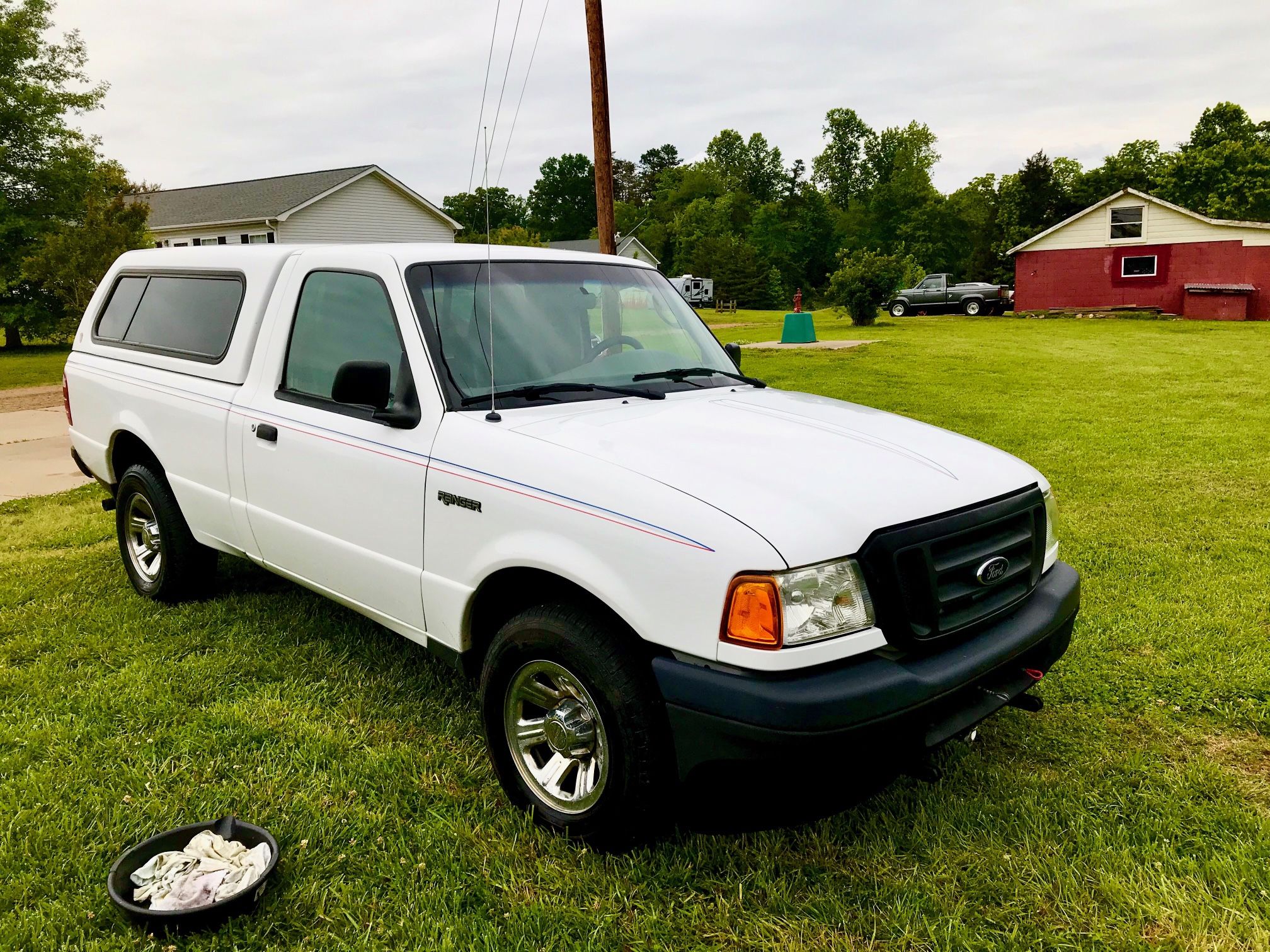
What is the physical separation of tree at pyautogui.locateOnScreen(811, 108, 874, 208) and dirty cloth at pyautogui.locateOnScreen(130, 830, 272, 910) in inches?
3842

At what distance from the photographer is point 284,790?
324 centimetres

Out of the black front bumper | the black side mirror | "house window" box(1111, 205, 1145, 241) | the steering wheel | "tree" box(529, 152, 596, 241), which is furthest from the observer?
"tree" box(529, 152, 596, 241)

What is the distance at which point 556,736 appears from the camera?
2879 mm

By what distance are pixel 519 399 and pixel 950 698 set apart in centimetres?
178

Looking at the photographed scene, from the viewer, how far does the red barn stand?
31.1 m

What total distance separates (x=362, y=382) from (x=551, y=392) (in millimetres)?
682

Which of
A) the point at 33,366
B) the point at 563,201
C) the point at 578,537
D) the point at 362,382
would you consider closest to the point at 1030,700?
the point at 578,537

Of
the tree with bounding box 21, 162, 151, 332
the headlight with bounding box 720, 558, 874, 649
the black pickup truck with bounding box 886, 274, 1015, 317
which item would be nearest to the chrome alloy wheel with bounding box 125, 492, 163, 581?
the headlight with bounding box 720, 558, 874, 649

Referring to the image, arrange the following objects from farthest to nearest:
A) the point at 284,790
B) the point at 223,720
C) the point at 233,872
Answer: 1. the point at 223,720
2. the point at 284,790
3. the point at 233,872

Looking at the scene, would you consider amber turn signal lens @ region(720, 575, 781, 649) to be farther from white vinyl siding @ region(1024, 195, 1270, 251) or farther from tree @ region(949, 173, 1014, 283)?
tree @ region(949, 173, 1014, 283)

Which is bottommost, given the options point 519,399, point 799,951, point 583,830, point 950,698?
point 799,951

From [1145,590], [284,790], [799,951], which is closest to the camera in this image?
[799,951]

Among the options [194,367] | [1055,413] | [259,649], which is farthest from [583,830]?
[1055,413]

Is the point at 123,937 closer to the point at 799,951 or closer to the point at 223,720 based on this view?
the point at 223,720
